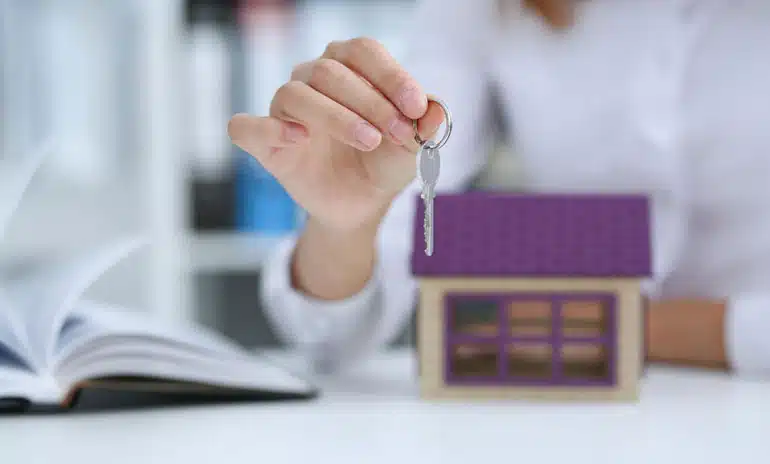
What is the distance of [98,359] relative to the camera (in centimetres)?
60

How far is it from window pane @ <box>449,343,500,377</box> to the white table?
43mm

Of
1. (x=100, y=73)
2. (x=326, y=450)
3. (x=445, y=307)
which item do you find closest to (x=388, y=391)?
(x=445, y=307)

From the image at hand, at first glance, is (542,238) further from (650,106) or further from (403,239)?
(650,106)

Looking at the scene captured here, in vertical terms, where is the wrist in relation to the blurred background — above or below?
below

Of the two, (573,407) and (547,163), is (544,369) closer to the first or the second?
(573,407)

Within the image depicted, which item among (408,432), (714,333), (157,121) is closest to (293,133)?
(408,432)

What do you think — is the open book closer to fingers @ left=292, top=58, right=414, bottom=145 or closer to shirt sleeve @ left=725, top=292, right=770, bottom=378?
fingers @ left=292, top=58, right=414, bottom=145

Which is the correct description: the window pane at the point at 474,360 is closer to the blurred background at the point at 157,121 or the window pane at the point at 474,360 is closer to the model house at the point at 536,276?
the model house at the point at 536,276

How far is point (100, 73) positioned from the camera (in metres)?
1.69

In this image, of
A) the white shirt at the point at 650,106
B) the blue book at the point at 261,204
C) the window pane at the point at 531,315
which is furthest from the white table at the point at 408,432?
the blue book at the point at 261,204

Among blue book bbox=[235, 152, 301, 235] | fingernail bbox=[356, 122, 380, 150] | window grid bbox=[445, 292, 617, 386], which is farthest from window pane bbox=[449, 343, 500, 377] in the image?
blue book bbox=[235, 152, 301, 235]

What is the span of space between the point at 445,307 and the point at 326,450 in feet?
0.61

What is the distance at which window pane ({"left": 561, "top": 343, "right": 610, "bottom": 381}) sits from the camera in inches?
25.7

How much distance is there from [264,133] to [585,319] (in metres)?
0.37
